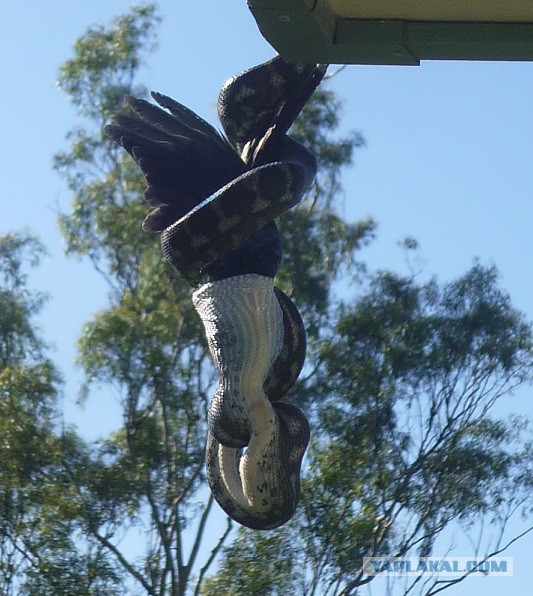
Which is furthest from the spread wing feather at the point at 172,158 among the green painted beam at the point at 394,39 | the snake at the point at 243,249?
the green painted beam at the point at 394,39

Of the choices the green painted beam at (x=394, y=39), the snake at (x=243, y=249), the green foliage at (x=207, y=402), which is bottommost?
the green painted beam at (x=394, y=39)

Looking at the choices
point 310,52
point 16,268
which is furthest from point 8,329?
point 310,52

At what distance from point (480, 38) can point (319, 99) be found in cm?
1360

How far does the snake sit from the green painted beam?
1.81 metres

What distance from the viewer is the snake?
5250mm

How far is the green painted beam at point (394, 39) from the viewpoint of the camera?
10.9 ft

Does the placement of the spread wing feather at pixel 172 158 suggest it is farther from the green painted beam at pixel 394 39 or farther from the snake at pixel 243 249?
the green painted beam at pixel 394 39

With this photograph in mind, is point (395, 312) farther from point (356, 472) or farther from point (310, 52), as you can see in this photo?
point (310, 52)

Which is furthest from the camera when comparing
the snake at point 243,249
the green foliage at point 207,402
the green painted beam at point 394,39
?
the green foliage at point 207,402

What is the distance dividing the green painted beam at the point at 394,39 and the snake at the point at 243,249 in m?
1.81

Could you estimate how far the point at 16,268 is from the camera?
17.0 meters

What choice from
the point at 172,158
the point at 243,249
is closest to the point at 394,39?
the point at 243,249

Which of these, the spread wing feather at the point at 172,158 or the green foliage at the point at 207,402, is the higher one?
the green foliage at the point at 207,402

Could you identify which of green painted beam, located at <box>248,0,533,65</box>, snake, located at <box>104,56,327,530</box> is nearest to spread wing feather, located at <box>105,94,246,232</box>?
snake, located at <box>104,56,327,530</box>
